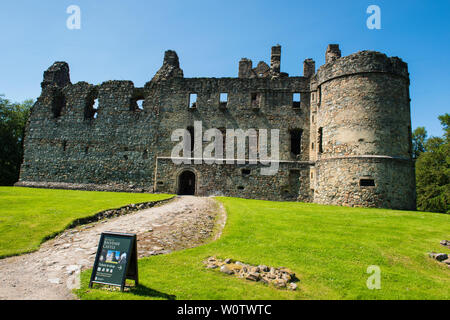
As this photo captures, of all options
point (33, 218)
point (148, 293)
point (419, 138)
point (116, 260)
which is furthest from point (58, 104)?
point (419, 138)

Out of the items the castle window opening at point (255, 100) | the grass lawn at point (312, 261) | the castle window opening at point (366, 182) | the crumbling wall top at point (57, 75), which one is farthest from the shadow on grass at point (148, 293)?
the crumbling wall top at point (57, 75)

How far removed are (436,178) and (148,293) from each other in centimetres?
3664

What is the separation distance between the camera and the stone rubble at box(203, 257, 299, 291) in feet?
20.3

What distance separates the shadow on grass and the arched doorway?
18.9 metres

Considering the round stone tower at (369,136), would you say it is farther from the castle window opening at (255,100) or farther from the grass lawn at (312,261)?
the grass lawn at (312,261)

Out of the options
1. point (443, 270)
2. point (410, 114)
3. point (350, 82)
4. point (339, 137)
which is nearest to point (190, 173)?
point (339, 137)

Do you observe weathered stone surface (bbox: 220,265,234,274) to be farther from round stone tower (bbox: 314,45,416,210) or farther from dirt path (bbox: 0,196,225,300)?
round stone tower (bbox: 314,45,416,210)

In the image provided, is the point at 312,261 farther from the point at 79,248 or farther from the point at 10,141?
the point at 10,141

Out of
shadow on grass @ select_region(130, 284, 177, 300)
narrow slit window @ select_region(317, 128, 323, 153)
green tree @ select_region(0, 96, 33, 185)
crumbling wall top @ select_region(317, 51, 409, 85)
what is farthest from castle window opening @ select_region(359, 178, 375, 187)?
green tree @ select_region(0, 96, 33, 185)

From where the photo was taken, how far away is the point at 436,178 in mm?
32125

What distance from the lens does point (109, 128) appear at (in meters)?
26.3

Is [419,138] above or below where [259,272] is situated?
above
